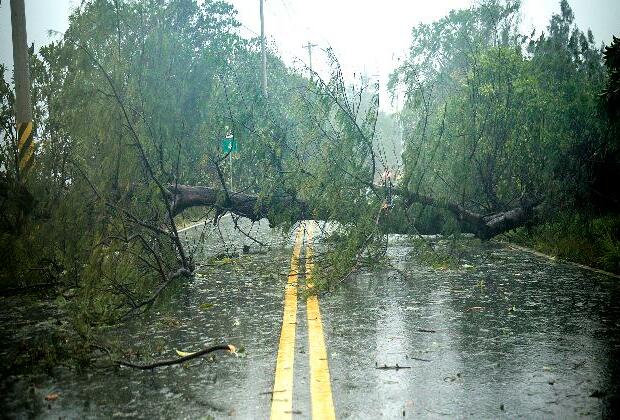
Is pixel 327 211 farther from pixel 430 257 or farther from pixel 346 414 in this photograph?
pixel 346 414

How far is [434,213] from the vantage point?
14.4 m

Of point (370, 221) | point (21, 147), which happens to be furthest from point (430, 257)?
point (21, 147)

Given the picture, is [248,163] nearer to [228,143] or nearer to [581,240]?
[228,143]

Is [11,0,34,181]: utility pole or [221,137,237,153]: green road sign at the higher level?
[11,0,34,181]: utility pole

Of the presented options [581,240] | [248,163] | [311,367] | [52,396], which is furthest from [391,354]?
[581,240]

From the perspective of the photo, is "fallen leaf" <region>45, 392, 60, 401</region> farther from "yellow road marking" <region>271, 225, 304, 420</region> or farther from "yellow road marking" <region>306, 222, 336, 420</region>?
"yellow road marking" <region>306, 222, 336, 420</region>

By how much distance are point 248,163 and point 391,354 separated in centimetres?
787

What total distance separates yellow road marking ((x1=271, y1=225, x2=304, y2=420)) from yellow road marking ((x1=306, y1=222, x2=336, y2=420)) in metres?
0.16

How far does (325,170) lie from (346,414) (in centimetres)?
794

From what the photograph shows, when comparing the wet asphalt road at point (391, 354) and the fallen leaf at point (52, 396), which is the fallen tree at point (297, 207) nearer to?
the wet asphalt road at point (391, 354)

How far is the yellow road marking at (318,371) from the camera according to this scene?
475 centimetres

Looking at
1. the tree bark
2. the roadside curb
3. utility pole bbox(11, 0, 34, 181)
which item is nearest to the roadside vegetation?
the tree bark

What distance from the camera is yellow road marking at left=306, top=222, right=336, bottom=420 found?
4754 mm

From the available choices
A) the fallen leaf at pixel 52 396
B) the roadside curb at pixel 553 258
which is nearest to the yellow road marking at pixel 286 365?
the fallen leaf at pixel 52 396
